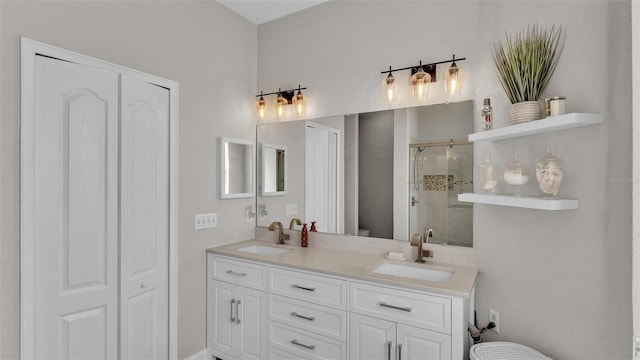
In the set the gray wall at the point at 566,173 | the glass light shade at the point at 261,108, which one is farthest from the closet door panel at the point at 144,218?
the gray wall at the point at 566,173

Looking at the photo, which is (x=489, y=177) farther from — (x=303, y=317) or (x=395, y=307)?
(x=303, y=317)

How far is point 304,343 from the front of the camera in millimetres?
2027

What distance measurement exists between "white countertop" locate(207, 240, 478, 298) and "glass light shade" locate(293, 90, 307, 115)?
116 centimetres

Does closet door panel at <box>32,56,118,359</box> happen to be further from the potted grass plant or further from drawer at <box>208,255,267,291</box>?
the potted grass plant

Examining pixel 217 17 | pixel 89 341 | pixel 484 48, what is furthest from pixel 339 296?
pixel 217 17

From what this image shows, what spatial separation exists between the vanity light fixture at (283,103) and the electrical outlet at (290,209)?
0.79m

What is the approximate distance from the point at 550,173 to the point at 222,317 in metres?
2.30

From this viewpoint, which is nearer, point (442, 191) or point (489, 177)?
point (489, 177)

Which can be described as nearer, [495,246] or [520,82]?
[520,82]

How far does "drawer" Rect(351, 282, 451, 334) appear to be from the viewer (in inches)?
63.5

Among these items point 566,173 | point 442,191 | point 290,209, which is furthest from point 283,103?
point 566,173

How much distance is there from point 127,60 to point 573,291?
2772 millimetres

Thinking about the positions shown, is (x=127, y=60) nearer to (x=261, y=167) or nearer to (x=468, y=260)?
(x=261, y=167)

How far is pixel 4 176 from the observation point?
1534 millimetres
